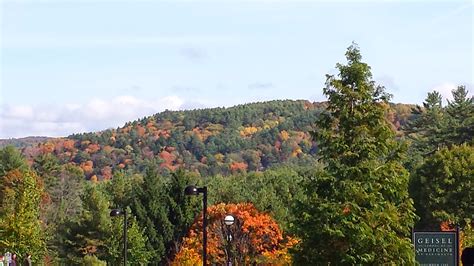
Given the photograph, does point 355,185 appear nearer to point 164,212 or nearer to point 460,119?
point 164,212

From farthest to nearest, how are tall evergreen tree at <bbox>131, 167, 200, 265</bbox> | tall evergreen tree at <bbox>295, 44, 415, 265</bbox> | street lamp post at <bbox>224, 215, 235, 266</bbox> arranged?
tall evergreen tree at <bbox>131, 167, 200, 265</bbox>, tall evergreen tree at <bbox>295, 44, 415, 265</bbox>, street lamp post at <bbox>224, 215, 235, 266</bbox>

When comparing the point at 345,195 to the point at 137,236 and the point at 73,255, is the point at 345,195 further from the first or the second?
the point at 73,255

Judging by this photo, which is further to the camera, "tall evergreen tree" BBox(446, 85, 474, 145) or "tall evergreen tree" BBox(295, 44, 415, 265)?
"tall evergreen tree" BBox(446, 85, 474, 145)

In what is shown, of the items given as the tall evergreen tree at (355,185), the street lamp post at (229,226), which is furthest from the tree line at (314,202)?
the street lamp post at (229,226)

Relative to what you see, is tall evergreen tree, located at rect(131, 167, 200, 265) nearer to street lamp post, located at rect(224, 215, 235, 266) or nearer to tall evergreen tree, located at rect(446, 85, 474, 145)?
tall evergreen tree, located at rect(446, 85, 474, 145)

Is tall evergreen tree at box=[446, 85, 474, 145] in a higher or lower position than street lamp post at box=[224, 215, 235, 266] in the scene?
higher

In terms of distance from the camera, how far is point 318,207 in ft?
96.3

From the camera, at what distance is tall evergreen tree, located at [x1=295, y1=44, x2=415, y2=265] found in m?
29.0

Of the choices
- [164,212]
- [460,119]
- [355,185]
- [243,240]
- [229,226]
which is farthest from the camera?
[460,119]

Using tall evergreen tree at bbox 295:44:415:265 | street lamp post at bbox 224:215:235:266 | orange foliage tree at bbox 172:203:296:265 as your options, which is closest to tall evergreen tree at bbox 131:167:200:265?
orange foliage tree at bbox 172:203:296:265

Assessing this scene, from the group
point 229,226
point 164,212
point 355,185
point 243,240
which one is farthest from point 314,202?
point 164,212

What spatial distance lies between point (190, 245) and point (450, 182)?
60.0 feet

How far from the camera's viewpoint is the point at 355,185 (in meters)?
29.1

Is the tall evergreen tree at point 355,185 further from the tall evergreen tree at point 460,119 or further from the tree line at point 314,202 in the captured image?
the tall evergreen tree at point 460,119
